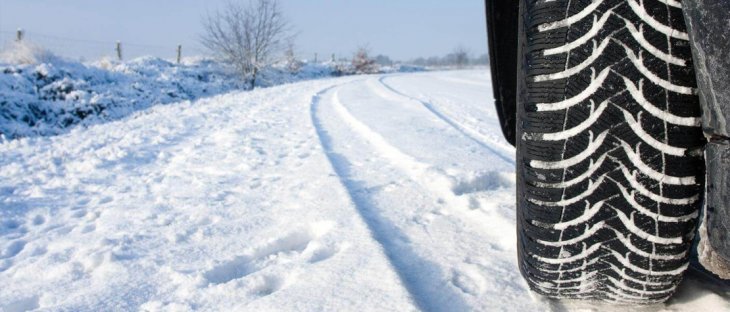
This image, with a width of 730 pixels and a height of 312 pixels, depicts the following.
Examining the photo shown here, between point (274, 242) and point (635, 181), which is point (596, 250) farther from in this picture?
point (274, 242)

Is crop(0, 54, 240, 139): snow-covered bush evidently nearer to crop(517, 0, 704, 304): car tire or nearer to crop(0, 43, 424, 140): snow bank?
crop(0, 43, 424, 140): snow bank

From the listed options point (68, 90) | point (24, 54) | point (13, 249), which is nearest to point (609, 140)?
point (13, 249)

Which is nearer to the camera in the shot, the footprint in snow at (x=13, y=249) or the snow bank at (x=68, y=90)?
the footprint in snow at (x=13, y=249)

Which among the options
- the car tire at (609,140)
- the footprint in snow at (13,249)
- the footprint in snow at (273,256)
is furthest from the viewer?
the footprint in snow at (13,249)

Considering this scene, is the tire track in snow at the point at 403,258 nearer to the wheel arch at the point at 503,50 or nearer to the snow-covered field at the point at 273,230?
the snow-covered field at the point at 273,230

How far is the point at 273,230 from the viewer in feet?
5.31

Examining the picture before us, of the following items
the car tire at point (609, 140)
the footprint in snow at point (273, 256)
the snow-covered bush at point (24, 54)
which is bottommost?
the footprint in snow at point (273, 256)

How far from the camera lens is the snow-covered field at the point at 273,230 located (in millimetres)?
1155

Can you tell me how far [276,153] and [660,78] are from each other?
2.54 m

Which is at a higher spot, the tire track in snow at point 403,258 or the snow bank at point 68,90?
the snow bank at point 68,90

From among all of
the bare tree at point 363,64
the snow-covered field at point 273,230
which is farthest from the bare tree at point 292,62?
the snow-covered field at point 273,230

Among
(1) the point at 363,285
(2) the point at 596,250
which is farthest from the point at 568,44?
(1) the point at 363,285

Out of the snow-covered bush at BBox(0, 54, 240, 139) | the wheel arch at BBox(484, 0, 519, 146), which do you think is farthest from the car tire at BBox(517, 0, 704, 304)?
the snow-covered bush at BBox(0, 54, 240, 139)

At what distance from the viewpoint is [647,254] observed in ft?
2.92
